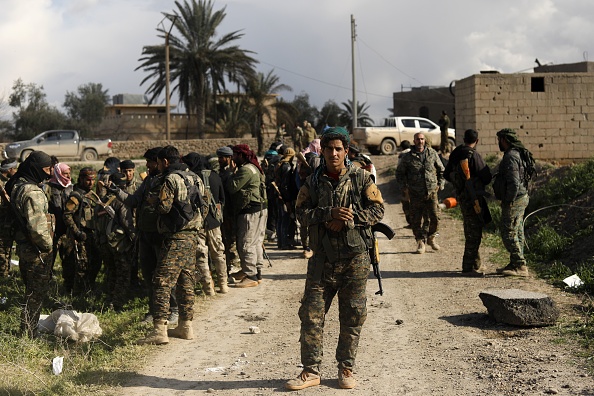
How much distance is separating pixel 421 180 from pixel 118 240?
4.85m

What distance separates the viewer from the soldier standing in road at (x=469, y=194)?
9969mm

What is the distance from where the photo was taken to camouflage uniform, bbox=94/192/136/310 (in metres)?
8.95

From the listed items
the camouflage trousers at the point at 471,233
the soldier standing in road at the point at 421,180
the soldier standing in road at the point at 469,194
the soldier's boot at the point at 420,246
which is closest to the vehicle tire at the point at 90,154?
the soldier standing in road at the point at 421,180

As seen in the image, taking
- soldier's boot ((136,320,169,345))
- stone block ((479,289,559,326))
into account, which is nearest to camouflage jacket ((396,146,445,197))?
stone block ((479,289,559,326))

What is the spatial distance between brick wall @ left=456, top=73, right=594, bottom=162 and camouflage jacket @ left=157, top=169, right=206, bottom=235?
46.3 ft

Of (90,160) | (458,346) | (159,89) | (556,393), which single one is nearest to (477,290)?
(458,346)

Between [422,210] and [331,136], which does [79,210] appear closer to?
[331,136]

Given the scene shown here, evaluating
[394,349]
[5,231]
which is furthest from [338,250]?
[5,231]

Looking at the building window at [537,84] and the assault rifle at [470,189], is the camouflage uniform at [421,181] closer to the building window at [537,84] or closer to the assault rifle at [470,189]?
the assault rifle at [470,189]

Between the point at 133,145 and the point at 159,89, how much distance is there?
5.35 metres

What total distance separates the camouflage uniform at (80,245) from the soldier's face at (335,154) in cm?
415

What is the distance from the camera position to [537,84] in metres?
20.2

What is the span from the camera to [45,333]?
7770 mm

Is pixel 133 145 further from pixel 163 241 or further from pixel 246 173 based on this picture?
pixel 163 241
